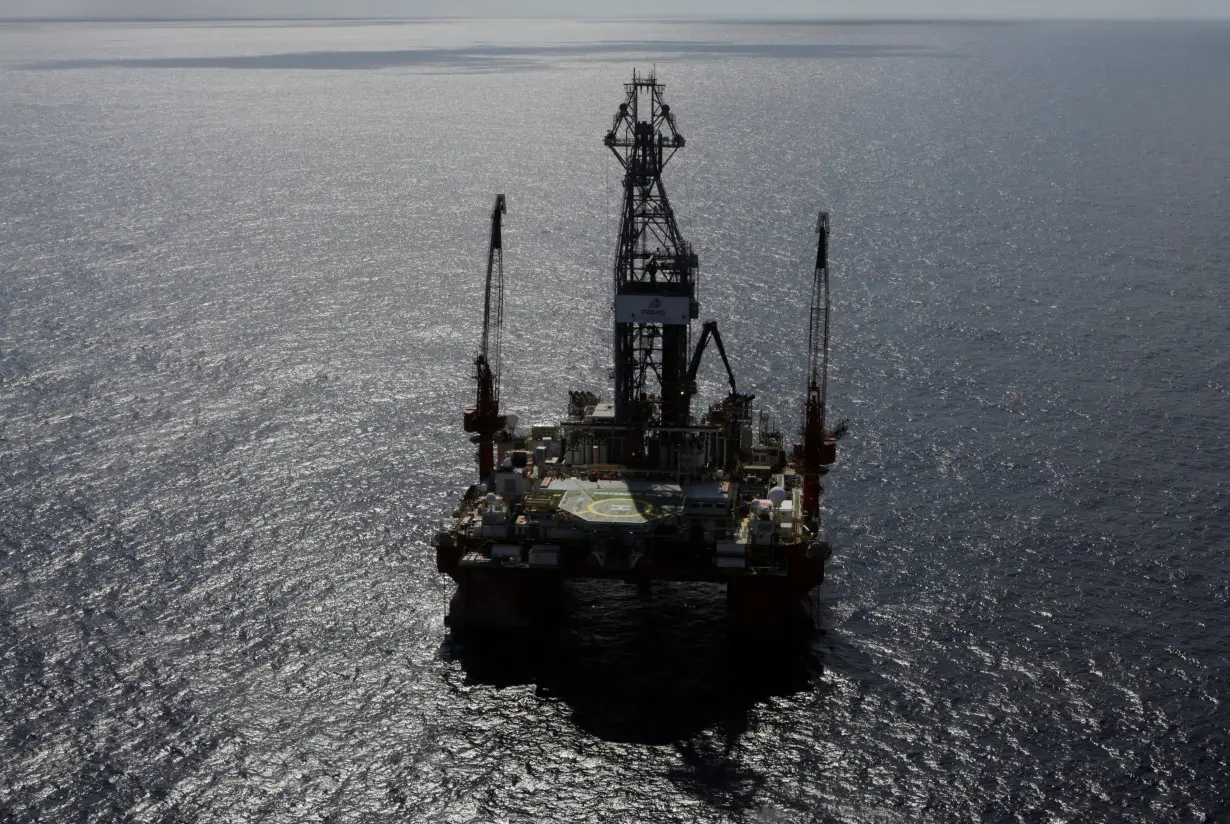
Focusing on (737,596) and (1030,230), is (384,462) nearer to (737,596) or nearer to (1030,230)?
(737,596)

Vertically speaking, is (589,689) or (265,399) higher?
(265,399)

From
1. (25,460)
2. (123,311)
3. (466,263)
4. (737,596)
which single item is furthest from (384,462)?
(466,263)

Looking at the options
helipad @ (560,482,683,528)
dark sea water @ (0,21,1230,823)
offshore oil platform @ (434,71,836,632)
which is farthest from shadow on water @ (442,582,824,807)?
helipad @ (560,482,683,528)

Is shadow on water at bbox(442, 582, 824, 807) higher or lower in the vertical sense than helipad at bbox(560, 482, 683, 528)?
lower

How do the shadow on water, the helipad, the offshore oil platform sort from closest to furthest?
1. the shadow on water
2. the offshore oil platform
3. the helipad

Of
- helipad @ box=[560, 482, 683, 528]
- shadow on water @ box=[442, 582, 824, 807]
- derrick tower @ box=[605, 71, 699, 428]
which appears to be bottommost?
shadow on water @ box=[442, 582, 824, 807]

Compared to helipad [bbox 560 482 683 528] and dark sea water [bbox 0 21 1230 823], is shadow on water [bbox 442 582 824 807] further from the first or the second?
helipad [bbox 560 482 683 528]

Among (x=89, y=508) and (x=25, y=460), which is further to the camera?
(x=25, y=460)

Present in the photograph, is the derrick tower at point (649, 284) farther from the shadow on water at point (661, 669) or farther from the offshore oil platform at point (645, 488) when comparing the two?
the shadow on water at point (661, 669)
